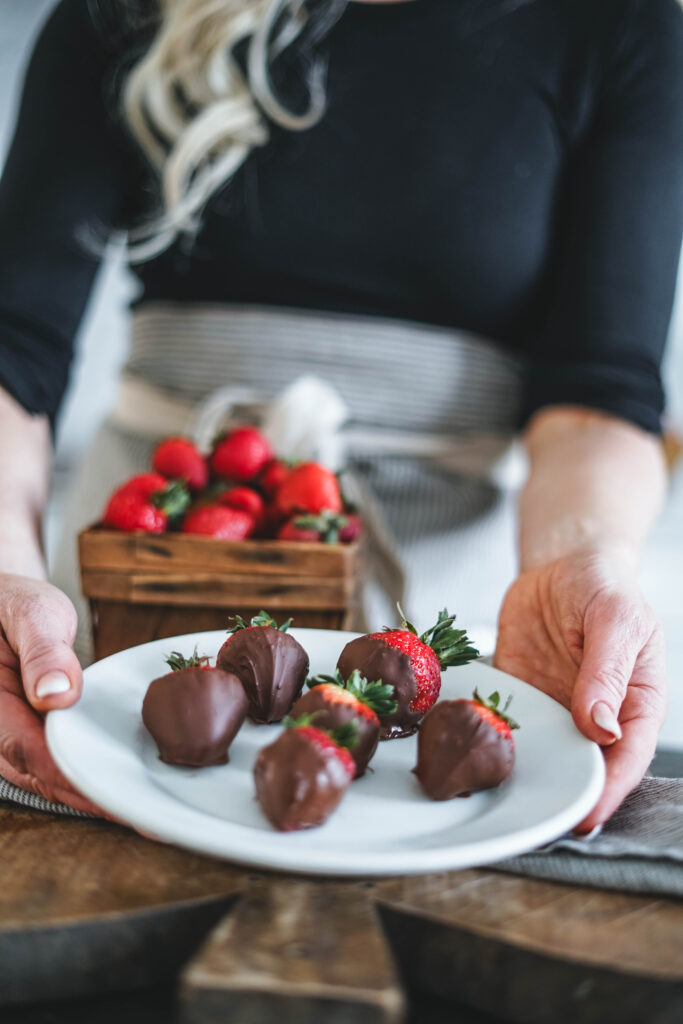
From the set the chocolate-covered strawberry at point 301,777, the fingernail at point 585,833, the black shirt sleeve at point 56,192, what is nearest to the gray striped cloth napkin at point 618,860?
the fingernail at point 585,833

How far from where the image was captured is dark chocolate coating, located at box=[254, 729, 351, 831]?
45 cm

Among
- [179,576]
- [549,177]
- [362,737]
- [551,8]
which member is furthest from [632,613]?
[551,8]

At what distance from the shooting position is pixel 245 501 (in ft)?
2.55

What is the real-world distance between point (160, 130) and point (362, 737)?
839 mm

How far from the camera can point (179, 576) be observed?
71 cm

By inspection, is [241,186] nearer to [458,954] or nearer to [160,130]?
[160,130]

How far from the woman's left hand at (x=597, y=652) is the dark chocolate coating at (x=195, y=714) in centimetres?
21

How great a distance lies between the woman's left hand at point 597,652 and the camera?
549mm

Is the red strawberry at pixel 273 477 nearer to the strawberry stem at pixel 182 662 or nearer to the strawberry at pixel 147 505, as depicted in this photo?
the strawberry at pixel 147 505

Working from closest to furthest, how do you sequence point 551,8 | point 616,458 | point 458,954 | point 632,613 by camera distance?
point 458,954
point 632,613
point 616,458
point 551,8

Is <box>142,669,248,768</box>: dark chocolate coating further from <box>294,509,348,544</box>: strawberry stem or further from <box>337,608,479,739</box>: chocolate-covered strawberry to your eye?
<box>294,509,348,544</box>: strawberry stem

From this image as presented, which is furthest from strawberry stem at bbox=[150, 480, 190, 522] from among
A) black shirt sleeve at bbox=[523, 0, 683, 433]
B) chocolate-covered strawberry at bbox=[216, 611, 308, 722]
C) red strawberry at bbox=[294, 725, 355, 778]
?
black shirt sleeve at bbox=[523, 0, 683, 433]

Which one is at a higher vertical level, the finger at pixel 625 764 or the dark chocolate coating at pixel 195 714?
the dark chocolate coating at pixel 195 714

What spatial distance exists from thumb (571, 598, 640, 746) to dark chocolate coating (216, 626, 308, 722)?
179 mm
